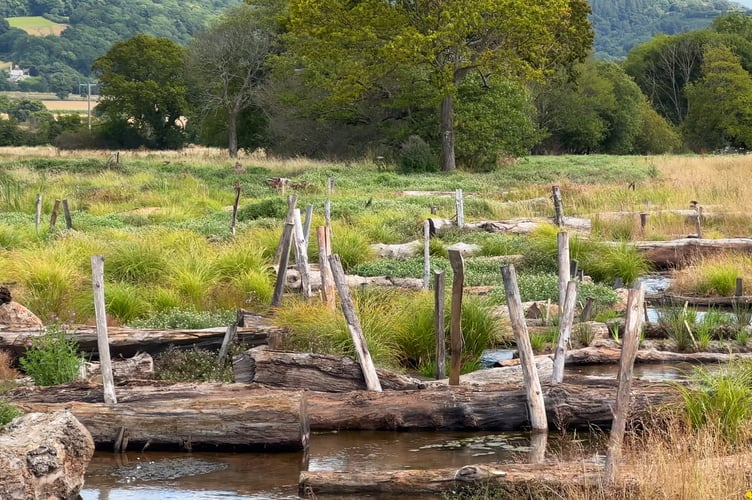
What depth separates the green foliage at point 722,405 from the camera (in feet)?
27.5

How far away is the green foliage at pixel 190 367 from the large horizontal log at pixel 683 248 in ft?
35.7

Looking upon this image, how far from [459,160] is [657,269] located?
999 inches

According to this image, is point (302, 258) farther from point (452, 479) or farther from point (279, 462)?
point (452, 479)

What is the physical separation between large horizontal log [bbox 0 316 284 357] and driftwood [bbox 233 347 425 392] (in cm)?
146

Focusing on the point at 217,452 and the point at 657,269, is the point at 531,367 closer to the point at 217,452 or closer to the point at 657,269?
the point at 217,452

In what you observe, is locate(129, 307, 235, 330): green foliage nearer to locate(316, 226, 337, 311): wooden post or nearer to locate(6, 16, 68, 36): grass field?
locate(316, 226, 337, 311): wooden post

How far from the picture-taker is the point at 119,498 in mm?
8398

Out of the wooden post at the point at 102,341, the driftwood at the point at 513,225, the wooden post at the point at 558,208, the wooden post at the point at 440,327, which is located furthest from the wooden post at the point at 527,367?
the wooden post at the point at 558,208

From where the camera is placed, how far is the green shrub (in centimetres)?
4209

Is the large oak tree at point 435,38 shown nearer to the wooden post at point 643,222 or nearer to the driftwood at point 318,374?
the wooden post at point 643,222

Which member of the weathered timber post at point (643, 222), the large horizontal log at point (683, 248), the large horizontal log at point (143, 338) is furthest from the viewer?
the weathered timber post at point (643, 222)

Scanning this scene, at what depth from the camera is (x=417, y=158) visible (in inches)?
1661

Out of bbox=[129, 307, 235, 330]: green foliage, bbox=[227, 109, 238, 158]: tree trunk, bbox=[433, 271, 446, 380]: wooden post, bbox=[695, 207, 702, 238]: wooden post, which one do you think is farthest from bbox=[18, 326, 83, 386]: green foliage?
bbox=[227, 109, 238, 158]: tree trunk

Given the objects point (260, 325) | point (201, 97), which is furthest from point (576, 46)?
point (260, 325)
